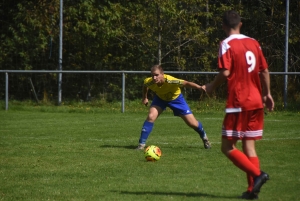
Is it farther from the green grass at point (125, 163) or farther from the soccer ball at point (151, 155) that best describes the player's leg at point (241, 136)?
the soccer ball at point (151, 155)

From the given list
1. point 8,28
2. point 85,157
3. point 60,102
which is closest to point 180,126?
point 85,157

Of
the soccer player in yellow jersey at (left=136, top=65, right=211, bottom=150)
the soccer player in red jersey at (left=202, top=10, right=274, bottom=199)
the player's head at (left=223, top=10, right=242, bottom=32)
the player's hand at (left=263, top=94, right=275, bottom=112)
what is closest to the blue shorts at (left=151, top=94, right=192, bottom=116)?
the soccer player in yellow jersey at (left=136, top=65, right=211, bottom=150)

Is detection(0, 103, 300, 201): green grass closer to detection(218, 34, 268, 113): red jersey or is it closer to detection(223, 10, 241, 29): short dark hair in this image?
detection(218, 34, 268, 113): red jersey

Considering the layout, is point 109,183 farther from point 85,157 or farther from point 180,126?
point 180,126

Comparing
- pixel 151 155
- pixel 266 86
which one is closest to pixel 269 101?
pixel 266 86

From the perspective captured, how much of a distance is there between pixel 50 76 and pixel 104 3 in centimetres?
360

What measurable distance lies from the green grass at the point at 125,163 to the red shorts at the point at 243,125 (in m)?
0.74

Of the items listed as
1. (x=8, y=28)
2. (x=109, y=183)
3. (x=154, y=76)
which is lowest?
(x=109, y=183)

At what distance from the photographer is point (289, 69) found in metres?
20.6

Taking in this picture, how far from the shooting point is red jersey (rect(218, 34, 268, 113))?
6.53 m

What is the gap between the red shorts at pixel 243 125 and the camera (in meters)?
6.57

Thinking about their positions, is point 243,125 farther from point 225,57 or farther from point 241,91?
point 225,57

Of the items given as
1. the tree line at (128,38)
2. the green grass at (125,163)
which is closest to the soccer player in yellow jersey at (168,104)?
the green grass at (125,163)

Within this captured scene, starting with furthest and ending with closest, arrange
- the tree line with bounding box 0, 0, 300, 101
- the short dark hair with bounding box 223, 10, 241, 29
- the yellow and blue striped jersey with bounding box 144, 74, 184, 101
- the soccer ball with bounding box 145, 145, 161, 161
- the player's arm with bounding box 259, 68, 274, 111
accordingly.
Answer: the tree line with bounding box 0, 0, 300, 101, the yellow and blue striped jersey with bounding box 144, 74, 184, 101, the soccer ball with bounding box 145, 145, 161, 161, the player's arm with bounding box 259, 68, 274, 111, the short dark hair with bounding box 223, 10, 241, 29
